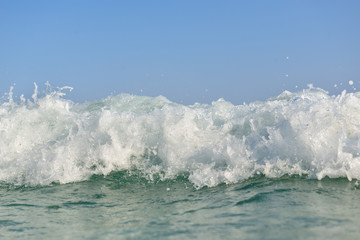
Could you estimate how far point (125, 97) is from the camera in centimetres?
1359

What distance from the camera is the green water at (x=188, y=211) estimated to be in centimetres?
321

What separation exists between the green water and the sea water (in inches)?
0.5

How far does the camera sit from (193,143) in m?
6.53

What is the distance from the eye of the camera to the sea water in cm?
352

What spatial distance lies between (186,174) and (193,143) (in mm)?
726

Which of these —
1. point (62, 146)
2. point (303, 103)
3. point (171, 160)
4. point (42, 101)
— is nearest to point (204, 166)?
point (171, 160)

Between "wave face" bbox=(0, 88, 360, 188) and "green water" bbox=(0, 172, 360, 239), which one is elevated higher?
"wave face" bbox=(0, 88, 360, 188)

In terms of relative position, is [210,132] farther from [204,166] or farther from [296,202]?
[296,202]

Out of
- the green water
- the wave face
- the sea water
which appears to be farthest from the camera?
the wave face

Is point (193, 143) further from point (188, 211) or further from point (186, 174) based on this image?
point (188, 211)

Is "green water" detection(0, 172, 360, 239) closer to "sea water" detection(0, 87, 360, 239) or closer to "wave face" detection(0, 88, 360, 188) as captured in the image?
"sea water" detection(0, 87, 360, 239)

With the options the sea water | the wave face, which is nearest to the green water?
the sea water

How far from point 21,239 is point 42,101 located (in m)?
6.29

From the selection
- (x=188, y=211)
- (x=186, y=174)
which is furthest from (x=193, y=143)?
(x=188, y=211)
